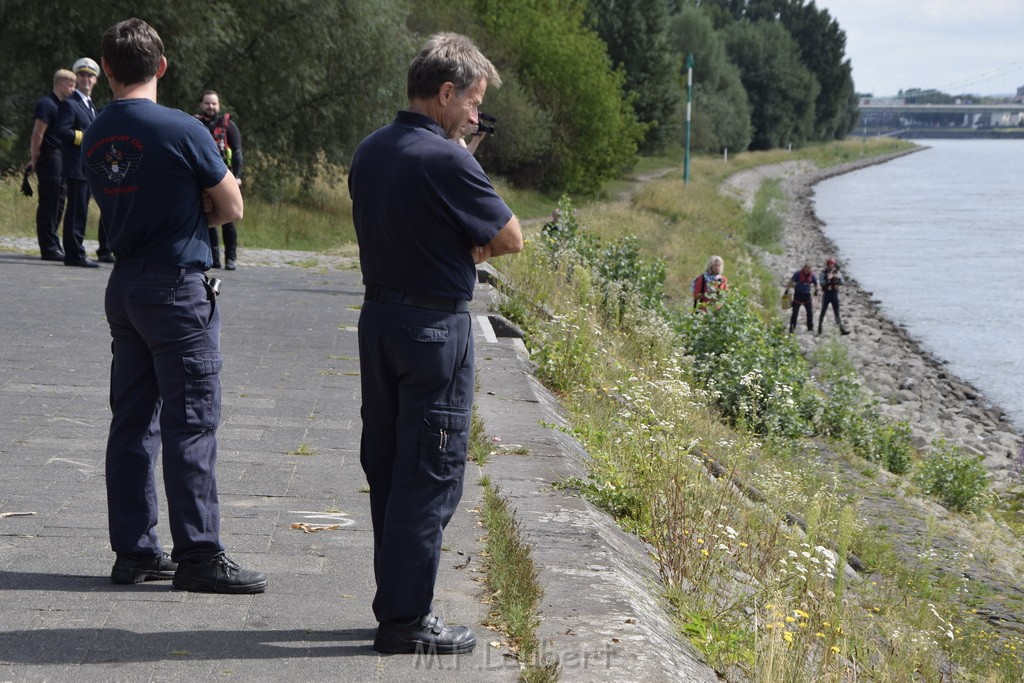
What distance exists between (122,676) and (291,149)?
23.6 metres

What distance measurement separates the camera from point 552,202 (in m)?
39.7

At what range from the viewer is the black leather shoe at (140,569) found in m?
4.15

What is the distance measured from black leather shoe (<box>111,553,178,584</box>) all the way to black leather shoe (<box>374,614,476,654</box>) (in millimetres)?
940

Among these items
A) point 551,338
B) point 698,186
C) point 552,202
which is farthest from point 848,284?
point 551,338

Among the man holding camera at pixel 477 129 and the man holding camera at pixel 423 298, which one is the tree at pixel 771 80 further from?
the man holding camera at pixel 423 298

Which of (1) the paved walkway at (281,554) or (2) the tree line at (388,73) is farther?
(2) the tree line at (388,73)

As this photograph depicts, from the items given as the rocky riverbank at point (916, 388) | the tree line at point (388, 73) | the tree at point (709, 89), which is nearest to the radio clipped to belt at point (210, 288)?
the rocky riverbank at point (916, 388)

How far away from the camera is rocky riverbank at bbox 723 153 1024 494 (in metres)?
19.0

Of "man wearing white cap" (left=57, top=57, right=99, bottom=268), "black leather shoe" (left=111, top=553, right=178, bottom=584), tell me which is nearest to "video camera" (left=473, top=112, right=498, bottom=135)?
"black leather shoe" (left=111, top=553, right=178, bottom=584)

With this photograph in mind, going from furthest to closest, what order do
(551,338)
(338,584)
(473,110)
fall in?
(551,338), (338,584), (473,110)


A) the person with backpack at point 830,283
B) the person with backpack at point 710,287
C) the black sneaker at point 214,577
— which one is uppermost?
the black sneaker at point 214,577

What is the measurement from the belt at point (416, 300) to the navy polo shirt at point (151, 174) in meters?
0.78

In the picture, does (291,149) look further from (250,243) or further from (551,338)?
(551,338)

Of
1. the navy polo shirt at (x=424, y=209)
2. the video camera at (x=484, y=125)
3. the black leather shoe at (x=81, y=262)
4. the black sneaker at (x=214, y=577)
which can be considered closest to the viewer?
the navy polo shirt at (x=424, y=209)
